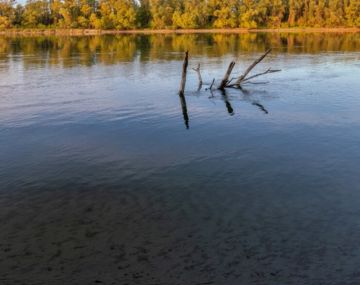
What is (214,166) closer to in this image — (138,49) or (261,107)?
(261,107)

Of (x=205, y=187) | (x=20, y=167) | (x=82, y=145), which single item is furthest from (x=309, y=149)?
(x=20, y=167)

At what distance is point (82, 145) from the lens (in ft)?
88.8

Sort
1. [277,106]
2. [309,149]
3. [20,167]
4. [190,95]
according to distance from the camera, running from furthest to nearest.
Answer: [190,95]
[277,106]
[309,149]
[20,167]

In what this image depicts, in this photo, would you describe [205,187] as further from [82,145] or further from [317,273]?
[82,145]

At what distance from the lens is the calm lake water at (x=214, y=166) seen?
48.6 ft

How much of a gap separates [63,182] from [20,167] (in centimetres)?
360

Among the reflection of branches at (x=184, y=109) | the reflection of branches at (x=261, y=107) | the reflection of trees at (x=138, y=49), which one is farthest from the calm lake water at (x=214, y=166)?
the reflection of trees at (x=138, y=49)

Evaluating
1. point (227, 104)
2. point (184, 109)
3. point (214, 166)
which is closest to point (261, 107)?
Result: point (227, 104)

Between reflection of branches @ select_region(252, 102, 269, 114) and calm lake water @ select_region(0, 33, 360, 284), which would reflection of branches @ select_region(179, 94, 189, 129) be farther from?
reflection of branches @ select_region(252, 102, 269, 114)

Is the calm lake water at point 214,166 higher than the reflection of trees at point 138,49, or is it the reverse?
the reflection of trees at point 138,49

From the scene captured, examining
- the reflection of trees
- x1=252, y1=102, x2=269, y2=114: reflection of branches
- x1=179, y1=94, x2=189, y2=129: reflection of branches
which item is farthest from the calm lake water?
the reflection of trees

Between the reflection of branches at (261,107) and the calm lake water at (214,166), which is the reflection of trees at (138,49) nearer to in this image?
the calm lake water at (214,166)

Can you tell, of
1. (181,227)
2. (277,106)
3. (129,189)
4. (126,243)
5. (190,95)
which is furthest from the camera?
(190,95)

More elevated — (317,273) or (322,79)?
(322,79)
